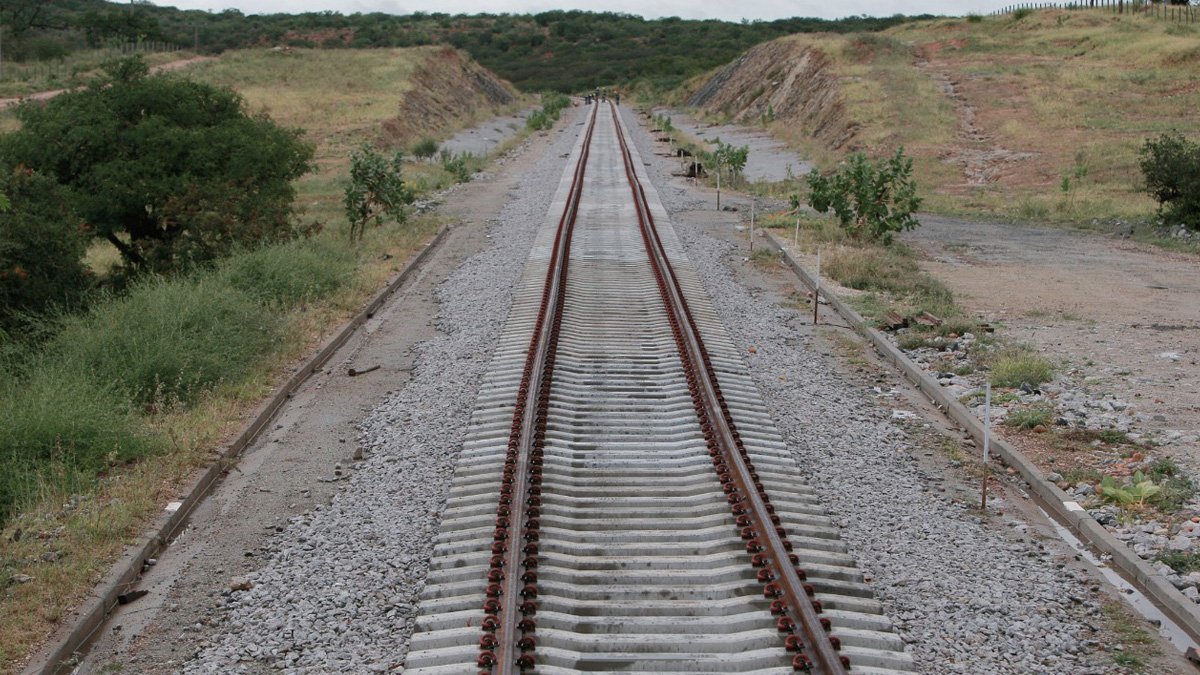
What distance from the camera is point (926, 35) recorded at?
7650 cm

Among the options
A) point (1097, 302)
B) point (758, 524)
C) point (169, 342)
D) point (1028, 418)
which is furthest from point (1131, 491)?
point (169, 342)

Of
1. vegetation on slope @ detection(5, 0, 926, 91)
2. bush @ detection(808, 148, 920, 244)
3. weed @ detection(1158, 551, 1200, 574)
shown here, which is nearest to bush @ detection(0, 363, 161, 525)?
weed @ detection(1158, 551, 1200, 574)

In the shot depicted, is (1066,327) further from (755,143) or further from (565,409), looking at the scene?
(755,143)

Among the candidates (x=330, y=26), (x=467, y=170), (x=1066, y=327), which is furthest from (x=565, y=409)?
(x=330, y=26)

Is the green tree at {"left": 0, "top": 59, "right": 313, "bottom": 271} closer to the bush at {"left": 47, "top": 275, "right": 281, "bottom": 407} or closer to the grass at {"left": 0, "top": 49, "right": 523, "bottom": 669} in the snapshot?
the grass at {"left": 0, "top": 49, "right": 523, "bottom": 669}

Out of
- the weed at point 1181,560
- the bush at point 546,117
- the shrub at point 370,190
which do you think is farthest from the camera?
the bush at point 546,117

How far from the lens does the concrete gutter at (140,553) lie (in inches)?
259

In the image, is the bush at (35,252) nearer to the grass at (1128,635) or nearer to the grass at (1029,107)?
the grass at (1128,635)

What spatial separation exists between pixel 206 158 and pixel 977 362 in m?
16.4

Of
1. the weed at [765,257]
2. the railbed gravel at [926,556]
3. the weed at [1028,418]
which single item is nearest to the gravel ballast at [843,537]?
the railbed gravel at [926,556]

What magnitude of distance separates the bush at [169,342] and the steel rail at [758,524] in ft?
17.1

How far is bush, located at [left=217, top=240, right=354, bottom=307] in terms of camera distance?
16.1m

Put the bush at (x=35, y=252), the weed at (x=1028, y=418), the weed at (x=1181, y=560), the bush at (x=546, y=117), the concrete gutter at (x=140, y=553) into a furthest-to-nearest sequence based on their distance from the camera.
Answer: the bush at (x=546, y=117)
the bush at (x=35, y=252)
the weed at (x=1028, y=418)
the weed at (x=1181, y=560)
the concrete gutter at (x=140, y=553)

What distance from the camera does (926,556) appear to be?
311 inches
